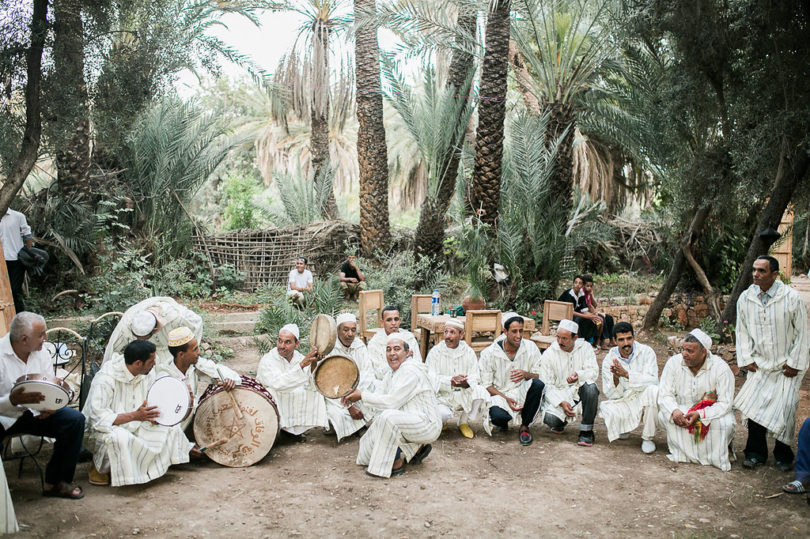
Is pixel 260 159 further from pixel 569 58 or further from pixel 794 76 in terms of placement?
pixel 794 76

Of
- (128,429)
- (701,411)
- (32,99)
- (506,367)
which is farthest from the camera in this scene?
(506,367)

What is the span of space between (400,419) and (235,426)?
1274 millimetres

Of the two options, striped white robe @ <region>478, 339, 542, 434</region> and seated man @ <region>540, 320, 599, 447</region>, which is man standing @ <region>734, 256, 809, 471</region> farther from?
striped white robe @ <region>478, 339, 542, 434</region>

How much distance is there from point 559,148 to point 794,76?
5.14 metres

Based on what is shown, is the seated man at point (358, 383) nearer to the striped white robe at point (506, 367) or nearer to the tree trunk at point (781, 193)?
the striped white robe at point (506, 367)

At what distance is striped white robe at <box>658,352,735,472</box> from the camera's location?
218 inches

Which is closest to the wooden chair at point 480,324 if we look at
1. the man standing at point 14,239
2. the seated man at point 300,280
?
the seated man at point 300,280

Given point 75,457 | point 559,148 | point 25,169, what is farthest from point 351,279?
point 75,457

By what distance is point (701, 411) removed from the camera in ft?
18.4

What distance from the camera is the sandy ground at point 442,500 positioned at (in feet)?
14.3

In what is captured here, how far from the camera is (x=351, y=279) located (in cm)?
1245

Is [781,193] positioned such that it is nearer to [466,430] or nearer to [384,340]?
[466,430]

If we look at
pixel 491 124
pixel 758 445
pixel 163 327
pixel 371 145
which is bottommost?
pixel 758 445

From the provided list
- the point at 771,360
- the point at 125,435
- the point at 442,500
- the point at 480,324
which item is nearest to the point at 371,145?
the point at 480,324
